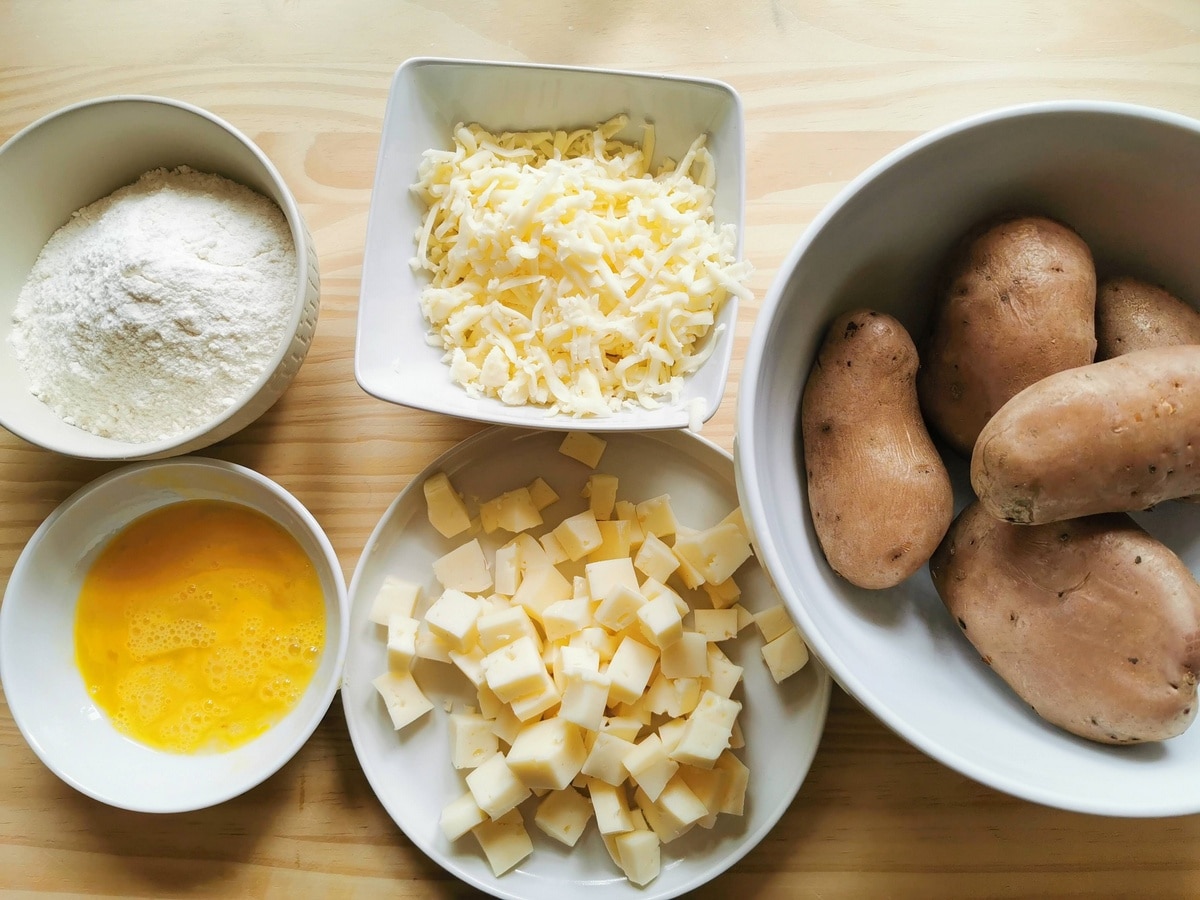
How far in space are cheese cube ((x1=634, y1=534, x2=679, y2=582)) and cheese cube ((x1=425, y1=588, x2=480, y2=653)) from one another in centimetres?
21

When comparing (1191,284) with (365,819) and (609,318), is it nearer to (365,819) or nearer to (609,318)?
(609,318)

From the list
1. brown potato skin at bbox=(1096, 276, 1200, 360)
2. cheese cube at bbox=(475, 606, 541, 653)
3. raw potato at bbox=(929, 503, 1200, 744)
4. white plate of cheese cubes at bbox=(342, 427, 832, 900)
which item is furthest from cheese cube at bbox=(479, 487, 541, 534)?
brown potato skin at bbox=(1096, 276, 1200, 360)

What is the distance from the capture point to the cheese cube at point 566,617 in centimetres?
100

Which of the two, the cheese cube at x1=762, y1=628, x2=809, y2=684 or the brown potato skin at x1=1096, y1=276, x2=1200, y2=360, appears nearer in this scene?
the brown potato skin at x1=1096, y1=276, x2=1200, y2=360

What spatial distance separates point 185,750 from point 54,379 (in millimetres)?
490

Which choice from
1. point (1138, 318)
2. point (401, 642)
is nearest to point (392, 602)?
point (401, 642)

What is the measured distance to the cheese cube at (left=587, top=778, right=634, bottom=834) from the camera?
0.98 metres

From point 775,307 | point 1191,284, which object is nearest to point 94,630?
point 775,307

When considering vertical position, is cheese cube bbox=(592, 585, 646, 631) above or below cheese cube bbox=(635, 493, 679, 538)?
below

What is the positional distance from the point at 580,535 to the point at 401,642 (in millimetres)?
248

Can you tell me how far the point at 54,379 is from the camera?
1026 mm

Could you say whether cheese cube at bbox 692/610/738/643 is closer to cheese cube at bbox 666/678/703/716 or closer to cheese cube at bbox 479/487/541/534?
cheese cube at bbox 666/678/703/716

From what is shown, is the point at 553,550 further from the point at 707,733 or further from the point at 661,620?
the point at 707,733

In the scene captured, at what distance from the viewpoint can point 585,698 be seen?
0.97 m
